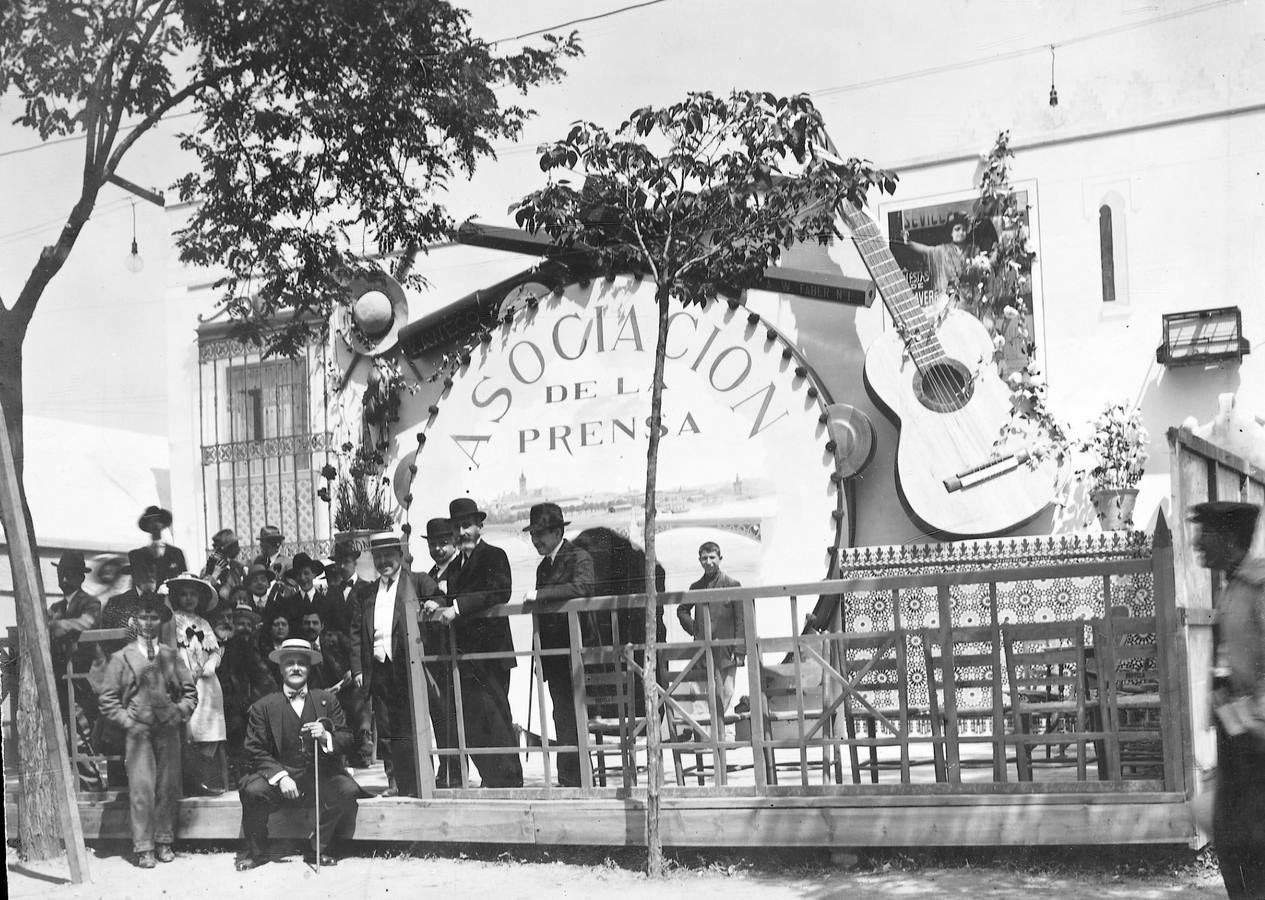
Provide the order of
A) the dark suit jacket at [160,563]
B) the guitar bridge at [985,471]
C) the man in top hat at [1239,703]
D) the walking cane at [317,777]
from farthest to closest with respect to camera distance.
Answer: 1. the dark suit jacket at [160,563]
2. the walking cane at [317,777]
3. the guitar bridge at [985,471]
4. the man in top hat at [1239,703]

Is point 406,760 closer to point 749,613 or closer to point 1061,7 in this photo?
point 749,613

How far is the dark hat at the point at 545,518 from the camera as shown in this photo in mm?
6969

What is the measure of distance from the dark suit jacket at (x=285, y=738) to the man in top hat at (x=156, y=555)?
0.95 meters

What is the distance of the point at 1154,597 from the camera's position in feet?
18.4

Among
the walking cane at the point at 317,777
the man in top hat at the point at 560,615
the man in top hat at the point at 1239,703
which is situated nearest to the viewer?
the man in top hat at the point at 1239,703

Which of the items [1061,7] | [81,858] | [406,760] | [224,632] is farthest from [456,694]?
[1061,7]

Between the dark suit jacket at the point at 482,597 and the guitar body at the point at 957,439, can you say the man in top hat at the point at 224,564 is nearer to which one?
the dark suit jacket at the point at 482,597

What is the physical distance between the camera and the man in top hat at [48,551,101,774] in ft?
25.6

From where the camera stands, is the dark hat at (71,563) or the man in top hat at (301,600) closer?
the man in top hat at (301,600)

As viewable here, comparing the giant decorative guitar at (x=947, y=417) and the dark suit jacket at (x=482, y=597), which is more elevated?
the giant decorative guitar at (x=947, y=417)

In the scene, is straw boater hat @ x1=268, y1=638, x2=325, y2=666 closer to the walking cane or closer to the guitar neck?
the walking cane

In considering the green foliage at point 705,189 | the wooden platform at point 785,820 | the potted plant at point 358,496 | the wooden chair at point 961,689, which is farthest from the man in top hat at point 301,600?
the wooden chair at point 961,689

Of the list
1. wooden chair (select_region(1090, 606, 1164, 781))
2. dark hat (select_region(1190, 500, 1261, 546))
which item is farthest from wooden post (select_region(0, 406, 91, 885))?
dark hat (select_region(1190, 500, 1261, 546))

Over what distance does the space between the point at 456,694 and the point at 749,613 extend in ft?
4.80
